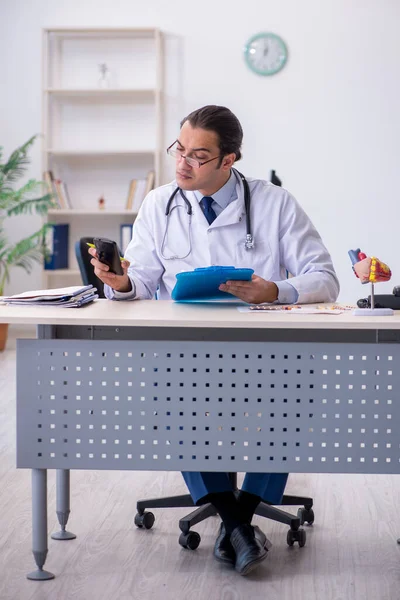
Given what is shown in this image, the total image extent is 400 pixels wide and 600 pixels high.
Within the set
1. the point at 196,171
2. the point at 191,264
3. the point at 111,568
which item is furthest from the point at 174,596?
the point at 196,171

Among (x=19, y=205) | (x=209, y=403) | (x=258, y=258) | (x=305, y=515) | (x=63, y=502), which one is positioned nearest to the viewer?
(x=209, y=403)

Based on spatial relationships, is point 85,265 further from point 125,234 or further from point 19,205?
point 125,234

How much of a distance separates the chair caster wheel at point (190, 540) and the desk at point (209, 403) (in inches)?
13.6

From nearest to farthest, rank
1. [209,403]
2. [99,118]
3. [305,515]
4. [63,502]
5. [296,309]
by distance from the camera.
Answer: [209,403], [296,309], [63,502], [305,515], [99,118]

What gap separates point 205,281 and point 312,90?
170 inches

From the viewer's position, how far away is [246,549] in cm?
226

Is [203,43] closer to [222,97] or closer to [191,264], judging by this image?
[222,97]

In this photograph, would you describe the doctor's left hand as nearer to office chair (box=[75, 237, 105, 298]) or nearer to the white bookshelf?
office chair (box=[75, 237, 105, 298])

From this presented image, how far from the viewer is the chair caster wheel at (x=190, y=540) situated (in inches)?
96.3

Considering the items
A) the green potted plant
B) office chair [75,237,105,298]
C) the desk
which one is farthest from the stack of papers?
the green potted plant

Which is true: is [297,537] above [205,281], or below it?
below

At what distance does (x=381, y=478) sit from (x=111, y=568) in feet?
4.18

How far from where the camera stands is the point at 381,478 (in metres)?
3.20

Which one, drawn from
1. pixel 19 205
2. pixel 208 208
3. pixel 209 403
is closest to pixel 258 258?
pixel 208 208
